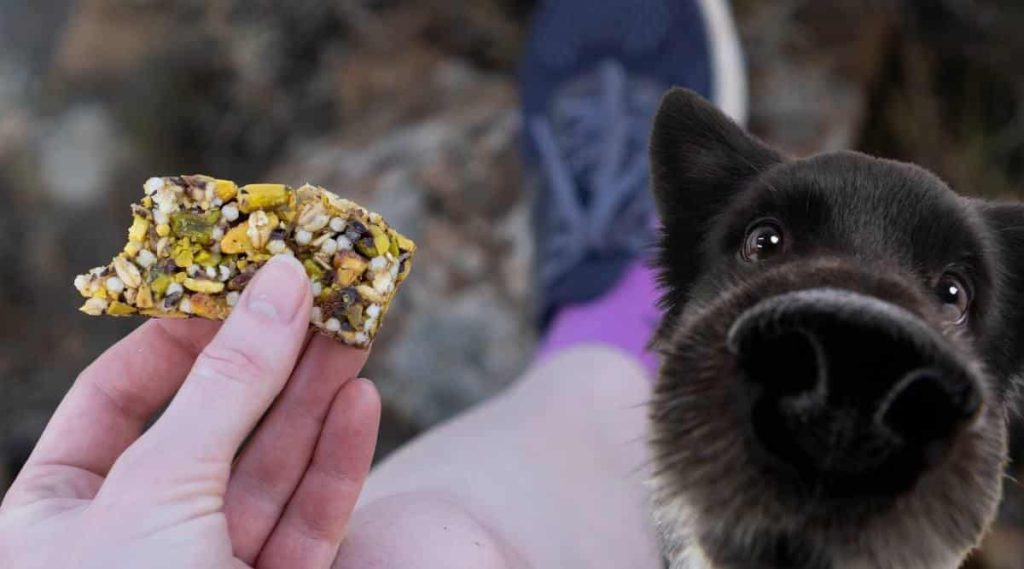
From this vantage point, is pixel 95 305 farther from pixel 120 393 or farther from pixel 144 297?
pixel 120 393

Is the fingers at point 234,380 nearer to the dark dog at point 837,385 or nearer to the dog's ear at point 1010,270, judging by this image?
the dark dog at point 837,385

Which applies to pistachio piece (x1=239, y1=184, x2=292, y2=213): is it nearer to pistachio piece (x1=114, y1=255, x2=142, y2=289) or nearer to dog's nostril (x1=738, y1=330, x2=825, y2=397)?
pistachio piece (x1=114, y1=255, x2=142, y2=289)

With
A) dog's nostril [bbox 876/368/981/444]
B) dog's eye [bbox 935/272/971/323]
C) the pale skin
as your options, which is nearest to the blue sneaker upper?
the pale skin

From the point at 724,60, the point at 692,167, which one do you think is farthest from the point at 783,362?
the point at 724,60

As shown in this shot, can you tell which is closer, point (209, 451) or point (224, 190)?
point (209, 451)

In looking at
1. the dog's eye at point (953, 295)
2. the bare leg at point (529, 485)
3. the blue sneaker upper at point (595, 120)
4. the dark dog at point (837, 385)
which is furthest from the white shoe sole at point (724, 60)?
the dog's eye at point (953, 295)
